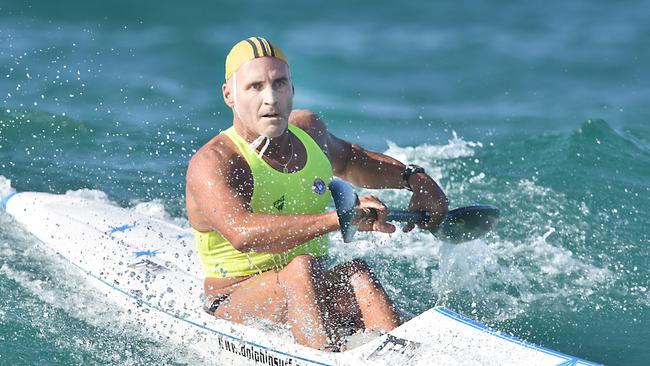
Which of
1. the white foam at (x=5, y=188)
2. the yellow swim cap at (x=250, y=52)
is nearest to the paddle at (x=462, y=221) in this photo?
the yellow swim cap at (x=250, y=52)

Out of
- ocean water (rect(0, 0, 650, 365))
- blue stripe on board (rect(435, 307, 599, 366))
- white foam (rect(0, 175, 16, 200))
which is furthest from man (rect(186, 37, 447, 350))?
white foam (rect(0, 175, 16, 200))

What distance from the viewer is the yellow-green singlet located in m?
5.65

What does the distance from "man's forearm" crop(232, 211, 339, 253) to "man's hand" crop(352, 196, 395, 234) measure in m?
0.16

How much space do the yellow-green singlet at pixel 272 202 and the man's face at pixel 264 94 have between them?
0.56 ft

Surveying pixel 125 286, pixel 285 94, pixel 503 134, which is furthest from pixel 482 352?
pixel 503 134

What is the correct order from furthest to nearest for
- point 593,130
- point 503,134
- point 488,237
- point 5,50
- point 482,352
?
1. point 5,50
2. point 503,134
3. point 593,130
4. point 488,237
5. point 482,352

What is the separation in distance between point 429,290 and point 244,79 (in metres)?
2.26

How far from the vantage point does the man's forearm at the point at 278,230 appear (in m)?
5.27

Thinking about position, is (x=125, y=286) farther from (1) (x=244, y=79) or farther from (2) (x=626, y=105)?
(2) (x=626, y=105)

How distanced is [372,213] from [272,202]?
0.71m

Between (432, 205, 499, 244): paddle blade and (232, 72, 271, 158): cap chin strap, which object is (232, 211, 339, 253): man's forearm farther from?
(432, 205, 499, 244): paddle blade

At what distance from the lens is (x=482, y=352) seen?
5.33 metres

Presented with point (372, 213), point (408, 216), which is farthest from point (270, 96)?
point (408, 216)

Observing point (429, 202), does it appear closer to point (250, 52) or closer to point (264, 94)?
point (264, 94)
